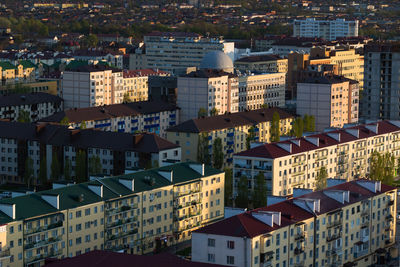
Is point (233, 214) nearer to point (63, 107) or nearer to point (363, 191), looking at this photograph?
point (363, 191)

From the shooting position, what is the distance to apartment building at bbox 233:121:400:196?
5769 cm

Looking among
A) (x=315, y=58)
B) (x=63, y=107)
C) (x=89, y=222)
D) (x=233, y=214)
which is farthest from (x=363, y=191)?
(x=315, y=58)

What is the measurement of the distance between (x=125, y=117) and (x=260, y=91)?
2188cm

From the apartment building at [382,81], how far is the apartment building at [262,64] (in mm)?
29011

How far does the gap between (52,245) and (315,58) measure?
7592cm

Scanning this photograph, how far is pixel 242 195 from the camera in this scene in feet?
181

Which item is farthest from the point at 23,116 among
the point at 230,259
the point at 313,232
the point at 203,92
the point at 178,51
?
the point at 178,51

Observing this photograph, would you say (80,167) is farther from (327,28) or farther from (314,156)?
(327,28)

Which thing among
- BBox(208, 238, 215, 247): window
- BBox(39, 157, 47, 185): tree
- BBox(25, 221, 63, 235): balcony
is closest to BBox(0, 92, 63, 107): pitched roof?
BBox(39, 157, 47, 185): tree

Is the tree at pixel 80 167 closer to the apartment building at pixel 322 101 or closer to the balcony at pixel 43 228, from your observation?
the balcony at pixel 43 228

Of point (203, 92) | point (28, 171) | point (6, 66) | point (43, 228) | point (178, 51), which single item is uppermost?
point (178, 51)

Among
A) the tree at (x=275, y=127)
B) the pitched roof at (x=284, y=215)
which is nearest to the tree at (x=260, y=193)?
the pitched roof at (x=284, y=215)

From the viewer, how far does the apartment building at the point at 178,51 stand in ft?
408

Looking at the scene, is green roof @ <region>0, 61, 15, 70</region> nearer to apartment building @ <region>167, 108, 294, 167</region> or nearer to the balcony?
apartment building @ <region>167, 108, 294, 167</region>
